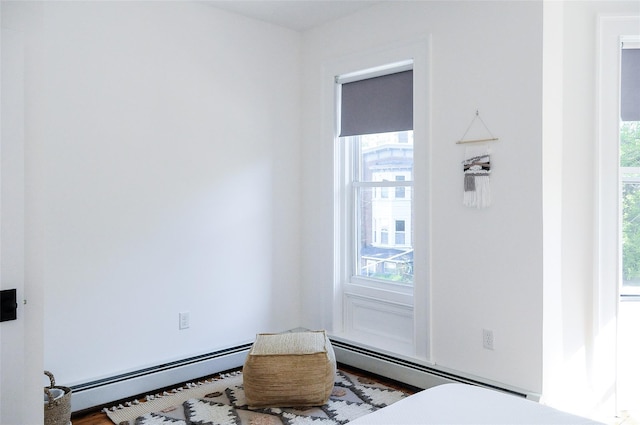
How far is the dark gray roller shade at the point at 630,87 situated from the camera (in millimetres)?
3035

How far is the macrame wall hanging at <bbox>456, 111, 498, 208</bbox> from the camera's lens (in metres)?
2.97

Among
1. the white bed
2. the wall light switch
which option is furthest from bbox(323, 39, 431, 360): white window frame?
the wall light switch

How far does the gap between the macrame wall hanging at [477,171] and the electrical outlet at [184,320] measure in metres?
1.99

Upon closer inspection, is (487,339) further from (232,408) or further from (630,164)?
(232,408)

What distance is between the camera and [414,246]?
3.34 m

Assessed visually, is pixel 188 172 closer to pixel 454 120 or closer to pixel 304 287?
pixel 304 287

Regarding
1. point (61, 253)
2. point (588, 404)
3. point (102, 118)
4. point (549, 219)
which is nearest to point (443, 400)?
point (549, 219)

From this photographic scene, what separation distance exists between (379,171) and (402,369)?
142cm

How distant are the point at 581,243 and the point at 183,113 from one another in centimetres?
267

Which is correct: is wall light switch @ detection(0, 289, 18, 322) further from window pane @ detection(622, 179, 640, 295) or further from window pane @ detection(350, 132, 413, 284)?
window pane @ detection(622, 179, 640, 295)

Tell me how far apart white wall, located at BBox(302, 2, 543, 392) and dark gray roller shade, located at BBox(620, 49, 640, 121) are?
27.4 inches

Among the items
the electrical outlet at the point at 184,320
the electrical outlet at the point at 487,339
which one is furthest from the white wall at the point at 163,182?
the electrical outlet at the point at 487,339

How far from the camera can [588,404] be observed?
299 cm

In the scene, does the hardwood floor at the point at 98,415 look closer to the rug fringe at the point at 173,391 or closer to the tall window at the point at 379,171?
the rug fringe at the point at 173,391
